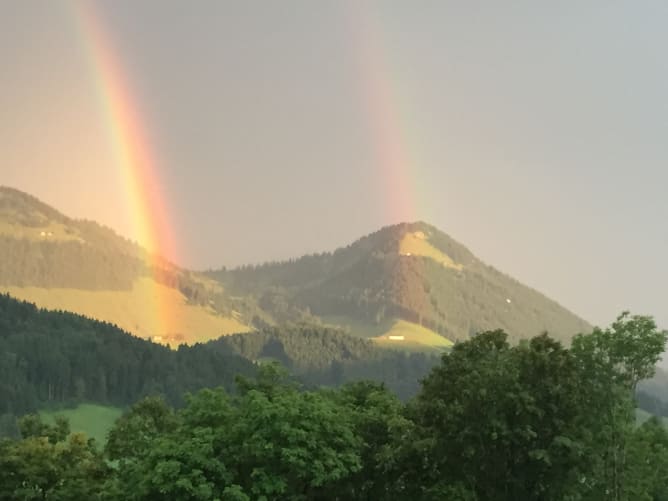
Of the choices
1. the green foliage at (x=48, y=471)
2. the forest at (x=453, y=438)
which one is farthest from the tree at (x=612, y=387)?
the green foliage at (x=48, y=471)

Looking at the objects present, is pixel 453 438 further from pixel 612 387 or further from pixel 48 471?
pixel 48 471

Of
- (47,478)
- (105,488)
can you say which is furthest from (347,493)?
(47,478)

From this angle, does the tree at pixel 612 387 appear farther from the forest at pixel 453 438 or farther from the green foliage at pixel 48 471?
the green foliage at pixel 48 471

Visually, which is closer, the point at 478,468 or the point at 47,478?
the point at 478,468

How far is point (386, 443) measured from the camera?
149ft

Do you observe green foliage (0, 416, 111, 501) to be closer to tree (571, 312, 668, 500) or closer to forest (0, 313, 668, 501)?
forest (0, 313, 668, 501)

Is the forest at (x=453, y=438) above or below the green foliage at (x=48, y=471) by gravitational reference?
above

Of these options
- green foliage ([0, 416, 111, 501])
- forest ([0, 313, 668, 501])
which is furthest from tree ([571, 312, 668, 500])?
green foliage ([0, 416, 111, 501])

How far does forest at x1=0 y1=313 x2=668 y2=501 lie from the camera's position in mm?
36281

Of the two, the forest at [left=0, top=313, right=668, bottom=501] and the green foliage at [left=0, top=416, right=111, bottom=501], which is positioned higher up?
the forest at [left=0, top=313, right=668, bottom=501]

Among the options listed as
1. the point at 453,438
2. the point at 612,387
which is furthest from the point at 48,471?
the point at 612,387

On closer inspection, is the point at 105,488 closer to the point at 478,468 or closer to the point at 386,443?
the point at 386,443

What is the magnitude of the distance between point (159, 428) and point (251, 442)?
58.3 feet

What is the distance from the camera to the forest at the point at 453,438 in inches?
1428
